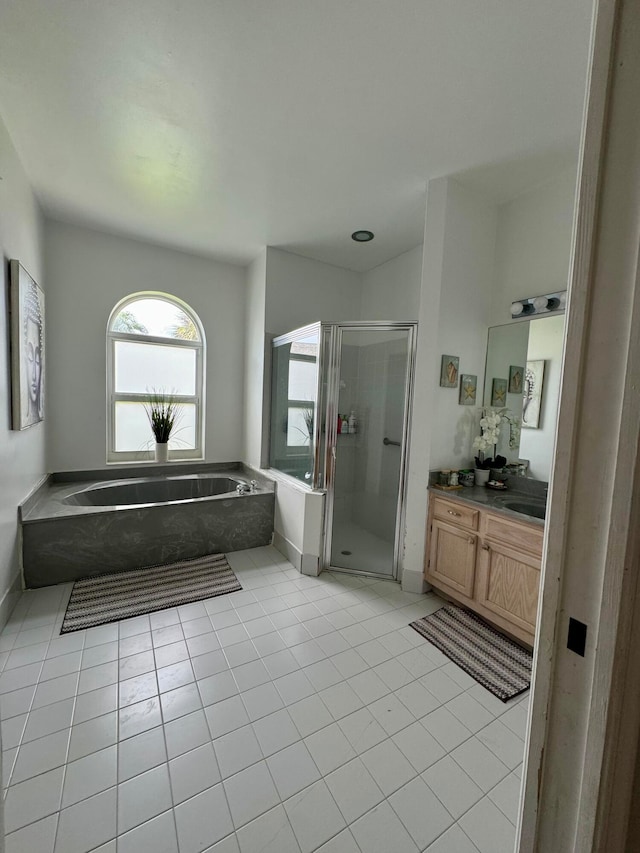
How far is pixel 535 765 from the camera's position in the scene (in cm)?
68

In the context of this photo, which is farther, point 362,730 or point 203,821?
point 362,730

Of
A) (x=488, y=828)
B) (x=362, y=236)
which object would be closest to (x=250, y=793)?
(x=488, y=828)

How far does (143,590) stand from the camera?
7.87 feet

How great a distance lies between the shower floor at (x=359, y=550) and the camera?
2.82m

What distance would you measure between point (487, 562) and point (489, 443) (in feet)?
2.69

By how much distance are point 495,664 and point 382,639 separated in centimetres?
59

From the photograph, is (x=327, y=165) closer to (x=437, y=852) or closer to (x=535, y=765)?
(x=535, y=765)

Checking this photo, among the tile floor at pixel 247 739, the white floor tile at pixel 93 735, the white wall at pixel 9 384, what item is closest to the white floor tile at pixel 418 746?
the tile floor at pixel 247 739

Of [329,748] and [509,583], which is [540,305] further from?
[329,748]

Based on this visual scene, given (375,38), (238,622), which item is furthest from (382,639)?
(375,38)

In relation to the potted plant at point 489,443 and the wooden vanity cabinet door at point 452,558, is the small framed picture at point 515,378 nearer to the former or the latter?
the potted plant at point 489,443

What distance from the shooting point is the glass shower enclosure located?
277 cm

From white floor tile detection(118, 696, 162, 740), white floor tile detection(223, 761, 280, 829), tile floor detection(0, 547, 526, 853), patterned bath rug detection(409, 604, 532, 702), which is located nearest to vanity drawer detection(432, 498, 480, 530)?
patterned bath rug detection(409, 604, 532, 702)

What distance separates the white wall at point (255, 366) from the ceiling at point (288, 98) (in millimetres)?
909
